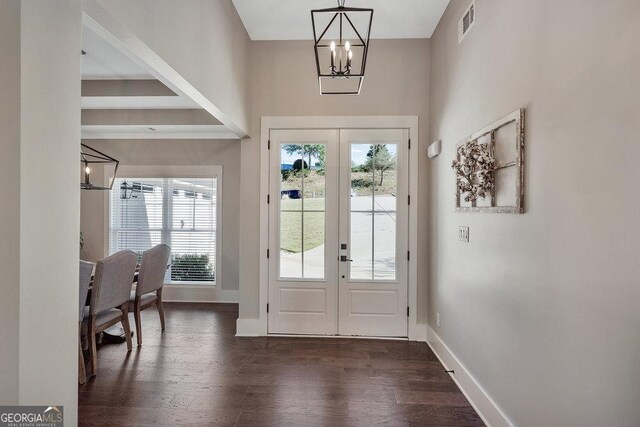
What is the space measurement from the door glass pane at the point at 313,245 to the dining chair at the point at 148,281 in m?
1.67

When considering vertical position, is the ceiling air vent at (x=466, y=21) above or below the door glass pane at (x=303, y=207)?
above

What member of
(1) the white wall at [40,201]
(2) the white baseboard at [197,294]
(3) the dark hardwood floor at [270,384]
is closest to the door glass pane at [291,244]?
(3) the dark hardwood floor at [270,384]

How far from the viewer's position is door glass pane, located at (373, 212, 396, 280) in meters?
3.77

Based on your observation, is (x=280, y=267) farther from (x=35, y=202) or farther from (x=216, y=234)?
(x=35, y=202)

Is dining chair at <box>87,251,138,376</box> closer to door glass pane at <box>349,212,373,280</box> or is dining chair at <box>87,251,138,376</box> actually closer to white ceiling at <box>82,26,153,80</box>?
white ceiling at <box>82,26,153,80</box>

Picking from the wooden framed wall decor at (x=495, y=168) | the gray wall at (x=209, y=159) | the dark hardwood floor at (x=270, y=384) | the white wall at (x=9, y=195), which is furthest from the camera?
the gray wall at (x=209, y=159)

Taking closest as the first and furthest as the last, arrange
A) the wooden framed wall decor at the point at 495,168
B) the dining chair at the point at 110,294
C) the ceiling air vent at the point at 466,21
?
the wooden framed wall decor at the point at 495,168
the ceiling air vent at the point at 466,21
the dining chair at the point at 110,294

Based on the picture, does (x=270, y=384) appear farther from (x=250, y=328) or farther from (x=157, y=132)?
(x=157, y=132)

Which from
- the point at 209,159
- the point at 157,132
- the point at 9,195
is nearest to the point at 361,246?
the point at 209,159

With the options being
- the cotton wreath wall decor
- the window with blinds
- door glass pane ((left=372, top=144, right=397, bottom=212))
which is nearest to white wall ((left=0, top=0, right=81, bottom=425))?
the cotton wreath wall decor

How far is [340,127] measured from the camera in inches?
148

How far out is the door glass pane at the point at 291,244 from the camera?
12.6 feet

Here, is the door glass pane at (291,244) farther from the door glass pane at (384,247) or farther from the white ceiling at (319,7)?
the white ceiling at (319,7)

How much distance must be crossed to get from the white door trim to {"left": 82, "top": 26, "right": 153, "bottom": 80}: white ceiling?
1.57 meters
